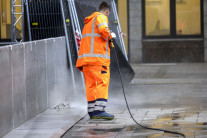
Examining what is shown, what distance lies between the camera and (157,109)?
862 centimetres

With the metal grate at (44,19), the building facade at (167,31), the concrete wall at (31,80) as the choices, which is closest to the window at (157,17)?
the building facade at (167,31)

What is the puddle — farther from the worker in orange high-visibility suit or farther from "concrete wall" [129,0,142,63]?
"concrete wall" [129,0,142,63]

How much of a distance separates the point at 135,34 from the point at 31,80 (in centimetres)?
1039

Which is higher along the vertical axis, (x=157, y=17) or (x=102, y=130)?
(x=157, y=17)

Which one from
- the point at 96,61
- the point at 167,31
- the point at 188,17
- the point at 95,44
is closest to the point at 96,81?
the point at 96,61

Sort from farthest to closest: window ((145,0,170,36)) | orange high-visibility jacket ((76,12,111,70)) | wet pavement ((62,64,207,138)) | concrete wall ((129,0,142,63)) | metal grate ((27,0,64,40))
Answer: window ((145,0,170,36)) → concrete wall ((129,0,142,63)) → metal grate ((27,0,64,40)) → orange high-visibility jacket ((76,12,111,70)) → wet pavement ((62,64,207,138))

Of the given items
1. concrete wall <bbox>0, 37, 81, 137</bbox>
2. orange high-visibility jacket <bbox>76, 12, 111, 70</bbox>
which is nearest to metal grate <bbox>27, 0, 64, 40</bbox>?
concrete wall <bbox>0, 37, 81, 137</bbox>

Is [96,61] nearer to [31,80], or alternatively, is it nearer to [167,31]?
[31,80]

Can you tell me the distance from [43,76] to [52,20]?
342 cm

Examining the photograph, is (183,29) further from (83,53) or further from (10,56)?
(10,56)

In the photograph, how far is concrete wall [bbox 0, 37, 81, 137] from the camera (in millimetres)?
6621

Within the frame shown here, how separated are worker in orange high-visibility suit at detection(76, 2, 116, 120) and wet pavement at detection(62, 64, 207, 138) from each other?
26 cm

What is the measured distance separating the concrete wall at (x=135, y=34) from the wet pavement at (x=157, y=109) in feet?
13.3

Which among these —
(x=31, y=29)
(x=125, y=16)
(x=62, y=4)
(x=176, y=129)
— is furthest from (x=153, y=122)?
(x=125, y=16)
